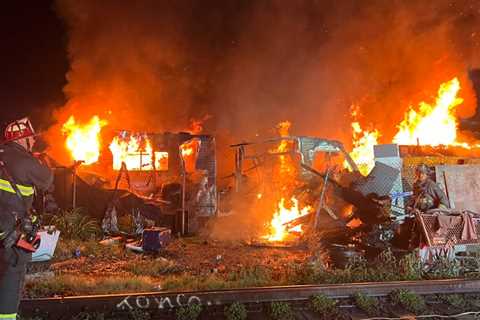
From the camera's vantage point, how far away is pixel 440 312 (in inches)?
196

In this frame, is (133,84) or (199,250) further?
(133,84)

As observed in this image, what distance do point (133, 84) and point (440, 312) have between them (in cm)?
2042

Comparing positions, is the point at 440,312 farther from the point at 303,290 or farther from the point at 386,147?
the point at 386,147

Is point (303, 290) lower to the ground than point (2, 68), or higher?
lower

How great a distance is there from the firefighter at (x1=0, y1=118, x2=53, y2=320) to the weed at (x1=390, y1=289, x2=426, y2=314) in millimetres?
4775

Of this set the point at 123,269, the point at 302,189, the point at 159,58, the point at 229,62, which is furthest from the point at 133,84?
the point at 123,269

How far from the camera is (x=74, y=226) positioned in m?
9.57

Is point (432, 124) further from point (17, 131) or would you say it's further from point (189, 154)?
point (17, 131)

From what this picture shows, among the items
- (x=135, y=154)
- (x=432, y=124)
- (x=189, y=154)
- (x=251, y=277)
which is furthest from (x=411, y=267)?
(x=135, y=154)

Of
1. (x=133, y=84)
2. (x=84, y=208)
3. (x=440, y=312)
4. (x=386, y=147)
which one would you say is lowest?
(x=440, y=312)

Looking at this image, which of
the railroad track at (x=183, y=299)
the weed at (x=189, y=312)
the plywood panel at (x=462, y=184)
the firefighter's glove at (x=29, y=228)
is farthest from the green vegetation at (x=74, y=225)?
the plywood panel at (x=462, y=184)

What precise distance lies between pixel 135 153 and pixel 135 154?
5 cm

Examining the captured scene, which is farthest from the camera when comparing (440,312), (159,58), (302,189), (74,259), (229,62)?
(229,62)

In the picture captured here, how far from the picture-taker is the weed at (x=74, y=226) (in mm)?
9453
